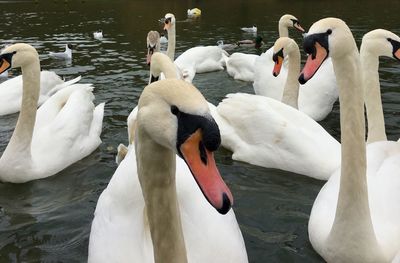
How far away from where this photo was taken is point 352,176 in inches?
151

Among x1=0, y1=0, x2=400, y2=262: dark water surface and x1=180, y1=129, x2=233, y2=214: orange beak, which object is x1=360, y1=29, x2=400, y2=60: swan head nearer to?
x1=0, y1=0, x2=400, y2=262: dark water surface

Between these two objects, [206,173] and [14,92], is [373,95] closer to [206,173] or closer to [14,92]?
[206,173]

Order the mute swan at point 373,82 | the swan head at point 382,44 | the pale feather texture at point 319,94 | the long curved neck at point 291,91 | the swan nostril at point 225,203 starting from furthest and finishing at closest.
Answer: the pale feather texture at point 319,94 → the long curved neck at point 291,91 → the mute swan at point 373,82 → the swan head at point 382,44 → the swan nostril at point 225,203

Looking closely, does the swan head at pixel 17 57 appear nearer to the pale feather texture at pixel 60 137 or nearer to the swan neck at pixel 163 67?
the pale feather texture at pixel 60 137

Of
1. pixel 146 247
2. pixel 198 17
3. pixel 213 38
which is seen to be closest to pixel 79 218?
pixel 146 247

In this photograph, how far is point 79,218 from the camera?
5.32 m

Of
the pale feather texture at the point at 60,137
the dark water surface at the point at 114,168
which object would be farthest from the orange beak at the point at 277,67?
the pale feather texture at the point at 60,137

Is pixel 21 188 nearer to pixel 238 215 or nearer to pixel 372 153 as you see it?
pixel 238 215

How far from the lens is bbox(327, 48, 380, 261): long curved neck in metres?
3.79

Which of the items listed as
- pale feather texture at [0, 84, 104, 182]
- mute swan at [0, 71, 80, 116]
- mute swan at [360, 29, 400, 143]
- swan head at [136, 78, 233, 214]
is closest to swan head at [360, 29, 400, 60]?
mute swan at [360, 29, 400, 143]

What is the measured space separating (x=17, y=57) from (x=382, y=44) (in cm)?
393

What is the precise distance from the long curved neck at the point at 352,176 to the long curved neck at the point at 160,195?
1.55 meters

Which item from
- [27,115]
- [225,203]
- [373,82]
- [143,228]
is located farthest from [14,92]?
[225,203]

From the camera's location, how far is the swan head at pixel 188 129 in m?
2.19
